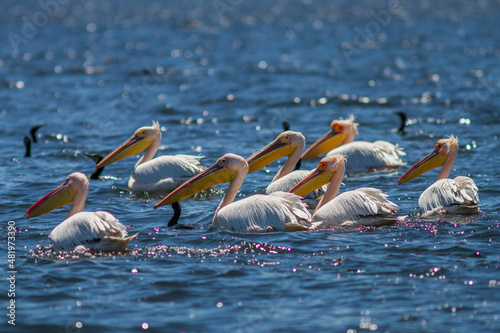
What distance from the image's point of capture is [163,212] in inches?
325

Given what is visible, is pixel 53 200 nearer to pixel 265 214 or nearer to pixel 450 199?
pixel 265 214

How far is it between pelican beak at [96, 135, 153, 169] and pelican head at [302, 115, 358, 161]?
2280 millimetres

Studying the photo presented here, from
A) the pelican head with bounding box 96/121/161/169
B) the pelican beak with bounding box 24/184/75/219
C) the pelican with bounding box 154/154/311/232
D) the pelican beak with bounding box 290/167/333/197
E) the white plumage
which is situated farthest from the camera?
the pelican head with bounding box 96/121/161/169

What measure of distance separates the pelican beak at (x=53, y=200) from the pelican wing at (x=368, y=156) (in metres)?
4.08

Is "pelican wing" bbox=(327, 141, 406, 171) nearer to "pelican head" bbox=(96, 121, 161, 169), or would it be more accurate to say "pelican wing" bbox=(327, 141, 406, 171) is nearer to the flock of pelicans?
the flock of pelicans

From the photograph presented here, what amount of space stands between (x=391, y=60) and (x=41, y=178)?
43.5 feet

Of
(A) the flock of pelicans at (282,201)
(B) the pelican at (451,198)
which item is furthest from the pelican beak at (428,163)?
(B) the pelican at (451,198)

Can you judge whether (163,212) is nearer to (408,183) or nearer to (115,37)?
(408,183)

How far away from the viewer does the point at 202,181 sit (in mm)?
7809

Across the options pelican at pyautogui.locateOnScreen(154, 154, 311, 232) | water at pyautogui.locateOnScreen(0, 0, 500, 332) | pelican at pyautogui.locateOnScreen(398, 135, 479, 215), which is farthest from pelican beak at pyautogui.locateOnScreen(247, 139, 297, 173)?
pelican at pyautogui.locateOnScreen(398, 135, 479, 215)

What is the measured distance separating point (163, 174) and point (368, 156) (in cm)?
282

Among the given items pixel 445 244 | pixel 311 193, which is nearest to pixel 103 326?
pixel 445 244

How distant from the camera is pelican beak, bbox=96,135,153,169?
32.4 ft

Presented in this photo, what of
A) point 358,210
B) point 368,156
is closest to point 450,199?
point 358,210
